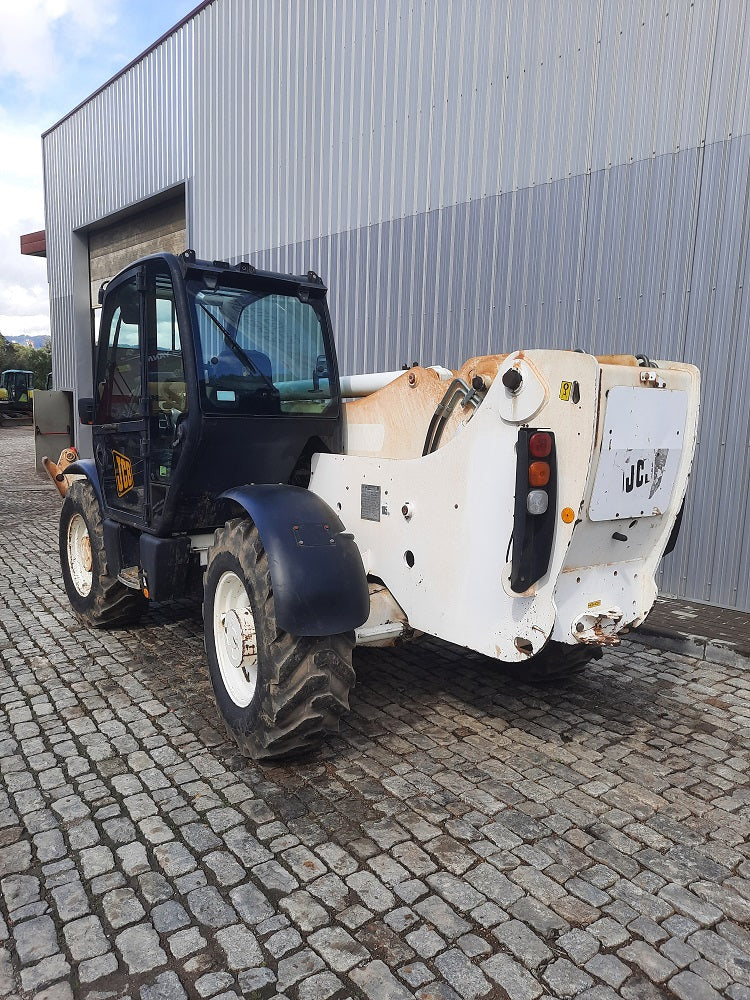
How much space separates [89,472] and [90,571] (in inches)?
31.3

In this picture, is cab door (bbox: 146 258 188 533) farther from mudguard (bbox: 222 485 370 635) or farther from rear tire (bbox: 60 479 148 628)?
rear tire (bbox: 60 479 148 628)

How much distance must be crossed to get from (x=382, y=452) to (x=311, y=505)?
0.59 meters

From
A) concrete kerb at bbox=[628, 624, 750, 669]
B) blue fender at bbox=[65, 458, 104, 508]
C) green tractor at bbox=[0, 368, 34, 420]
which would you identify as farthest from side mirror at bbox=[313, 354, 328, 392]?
green tractor at bbox=[0, 368, 34, 420]

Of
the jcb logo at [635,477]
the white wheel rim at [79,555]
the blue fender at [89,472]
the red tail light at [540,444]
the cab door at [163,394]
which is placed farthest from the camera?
the white wheel rim at [79,555]

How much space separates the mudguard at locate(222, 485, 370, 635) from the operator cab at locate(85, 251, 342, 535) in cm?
60

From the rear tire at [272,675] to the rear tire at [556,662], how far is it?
138 cm

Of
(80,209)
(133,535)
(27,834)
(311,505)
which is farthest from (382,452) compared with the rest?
(80,209)

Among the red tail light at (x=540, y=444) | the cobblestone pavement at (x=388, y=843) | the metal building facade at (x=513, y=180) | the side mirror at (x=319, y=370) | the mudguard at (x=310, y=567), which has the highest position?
the metal building facade at (x=513, y=180)

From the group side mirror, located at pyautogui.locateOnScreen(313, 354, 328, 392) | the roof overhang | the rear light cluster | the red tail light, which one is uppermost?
the roof overhang

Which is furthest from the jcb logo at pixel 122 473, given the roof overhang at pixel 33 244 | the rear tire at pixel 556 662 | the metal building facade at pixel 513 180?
the roof overhang at pixel 33 244

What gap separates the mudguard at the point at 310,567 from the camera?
10.6 feet

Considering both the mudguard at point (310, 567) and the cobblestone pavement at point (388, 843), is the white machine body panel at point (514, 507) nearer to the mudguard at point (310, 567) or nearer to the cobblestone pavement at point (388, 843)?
the mudguard at point (310, 567)

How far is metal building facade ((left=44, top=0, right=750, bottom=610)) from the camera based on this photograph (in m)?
5.86

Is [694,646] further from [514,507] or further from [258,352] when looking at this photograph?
[258,352]
